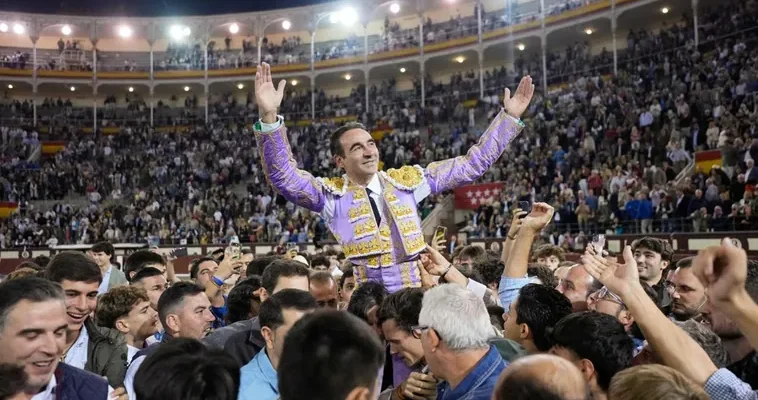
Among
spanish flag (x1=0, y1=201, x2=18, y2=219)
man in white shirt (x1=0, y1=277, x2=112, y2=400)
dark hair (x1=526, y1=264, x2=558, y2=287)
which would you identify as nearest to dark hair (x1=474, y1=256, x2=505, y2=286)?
dark hair (x1=526, y1=264, x2=558, y2=287)

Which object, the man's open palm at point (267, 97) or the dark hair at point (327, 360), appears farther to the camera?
the man's open palm at point (267, 97)

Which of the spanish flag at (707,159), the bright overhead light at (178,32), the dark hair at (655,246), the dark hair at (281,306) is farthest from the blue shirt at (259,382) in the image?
the bright overhead light at (178,32)

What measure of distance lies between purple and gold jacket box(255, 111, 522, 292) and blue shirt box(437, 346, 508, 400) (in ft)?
4.77

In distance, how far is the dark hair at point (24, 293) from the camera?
2.67m

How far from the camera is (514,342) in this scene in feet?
10.6

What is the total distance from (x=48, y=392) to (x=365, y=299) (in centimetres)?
169

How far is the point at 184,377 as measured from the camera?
1.92 metres

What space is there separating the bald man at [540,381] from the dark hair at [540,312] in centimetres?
132

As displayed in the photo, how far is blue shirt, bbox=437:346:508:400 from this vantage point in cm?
258

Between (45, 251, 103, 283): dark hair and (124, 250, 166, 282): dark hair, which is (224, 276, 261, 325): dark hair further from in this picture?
(124, 250, 166, 282): dark hair

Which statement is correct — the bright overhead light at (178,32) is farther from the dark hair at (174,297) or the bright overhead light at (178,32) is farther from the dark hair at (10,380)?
the dark hair at (10,380)

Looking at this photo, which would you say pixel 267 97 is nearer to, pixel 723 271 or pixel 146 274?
pixel 146 274

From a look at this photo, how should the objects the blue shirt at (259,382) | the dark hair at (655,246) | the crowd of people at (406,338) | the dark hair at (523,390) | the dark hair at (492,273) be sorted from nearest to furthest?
the dark hair at (523,390)
the crowd of people at (406,338)
the blue shirt at (259,382)
the dark hair at (492,273)
the dark hair at (655,246)

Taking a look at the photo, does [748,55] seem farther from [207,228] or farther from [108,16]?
[108,16]
